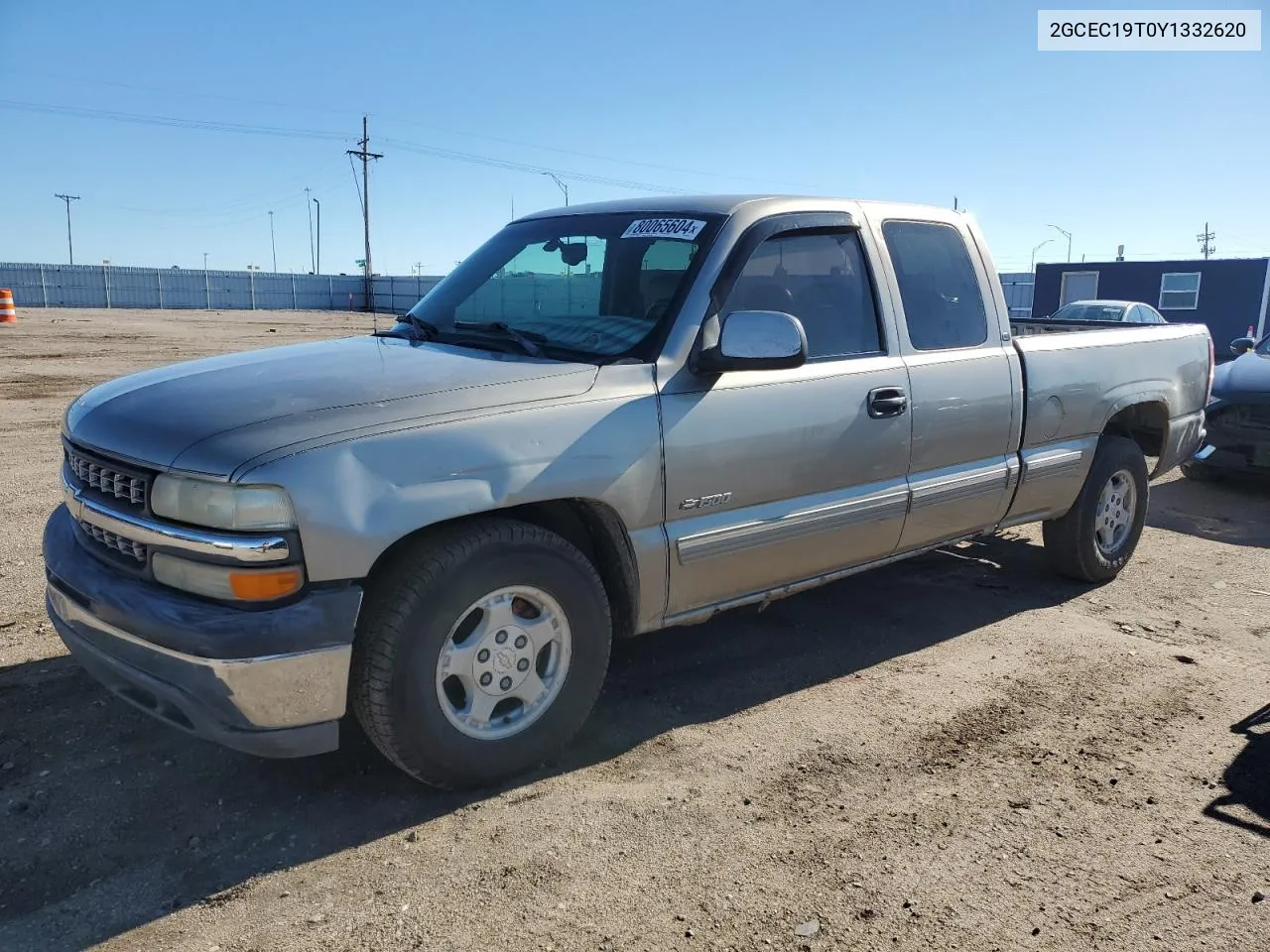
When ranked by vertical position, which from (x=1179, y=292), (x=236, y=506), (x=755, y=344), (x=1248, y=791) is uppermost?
(x=1179, y=292)

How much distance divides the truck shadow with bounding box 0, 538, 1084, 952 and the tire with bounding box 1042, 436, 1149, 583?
1.06 meters

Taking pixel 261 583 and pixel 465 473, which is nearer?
pixel 261 583

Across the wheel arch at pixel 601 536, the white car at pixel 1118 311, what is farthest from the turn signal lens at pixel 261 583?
the white car at pixel 1118 311

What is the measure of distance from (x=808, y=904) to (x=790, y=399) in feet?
6.05

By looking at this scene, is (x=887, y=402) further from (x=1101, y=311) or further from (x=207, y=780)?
(x=1101, y=311)

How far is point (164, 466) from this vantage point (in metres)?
2.86

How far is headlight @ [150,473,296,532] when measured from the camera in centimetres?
274

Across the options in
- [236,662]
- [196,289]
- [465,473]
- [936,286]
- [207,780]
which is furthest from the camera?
[196,289]

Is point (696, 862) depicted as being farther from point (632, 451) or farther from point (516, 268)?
point (516, 268)

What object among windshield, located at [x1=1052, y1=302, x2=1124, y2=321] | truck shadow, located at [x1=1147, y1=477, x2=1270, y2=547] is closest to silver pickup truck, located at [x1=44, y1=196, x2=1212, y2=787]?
truck shadow, located at [x1=1147, y1=477, x2=1270, y2=547]

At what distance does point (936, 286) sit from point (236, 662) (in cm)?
348

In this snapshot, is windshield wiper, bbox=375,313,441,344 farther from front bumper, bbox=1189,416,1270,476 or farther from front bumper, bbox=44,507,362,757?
front bumper, bbox=1189,416,1270,476

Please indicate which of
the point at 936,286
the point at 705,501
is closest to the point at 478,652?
the point at 705,501

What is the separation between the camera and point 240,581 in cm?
276
